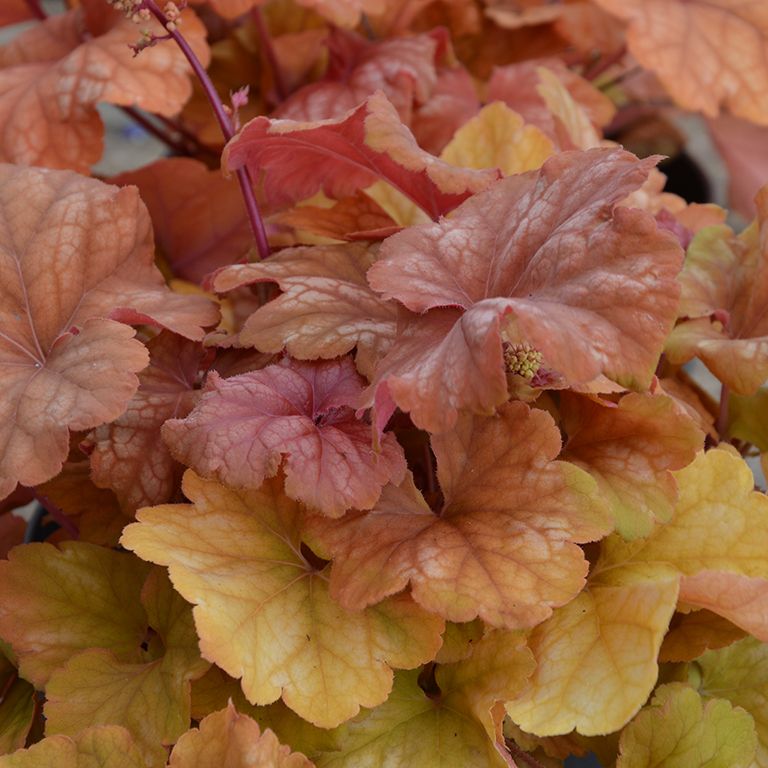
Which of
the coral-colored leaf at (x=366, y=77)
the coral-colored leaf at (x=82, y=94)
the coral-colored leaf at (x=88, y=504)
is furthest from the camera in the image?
the coral-colored leaf at (x=366, y=77)

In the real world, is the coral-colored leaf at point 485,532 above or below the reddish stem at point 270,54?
below

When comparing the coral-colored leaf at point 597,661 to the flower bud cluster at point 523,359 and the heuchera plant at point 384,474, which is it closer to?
the heuchera plant at point 384,474

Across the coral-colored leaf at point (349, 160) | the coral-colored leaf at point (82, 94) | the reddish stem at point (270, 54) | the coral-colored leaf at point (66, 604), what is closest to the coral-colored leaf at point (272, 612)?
the coral-colored leaf at point (66, 604)

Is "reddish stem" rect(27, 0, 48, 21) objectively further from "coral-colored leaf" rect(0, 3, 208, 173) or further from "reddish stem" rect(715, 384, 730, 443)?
"reddish stem" rect(715, 384, 730, 443)

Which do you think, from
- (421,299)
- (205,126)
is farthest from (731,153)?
(421,299)

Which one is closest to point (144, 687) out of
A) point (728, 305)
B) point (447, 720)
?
point (447, 720)

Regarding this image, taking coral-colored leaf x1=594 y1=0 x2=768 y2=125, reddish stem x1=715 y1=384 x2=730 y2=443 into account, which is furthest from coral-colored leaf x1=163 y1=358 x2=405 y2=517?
coral-colored leaf x1=594 y1=0 x2=768 y2=125

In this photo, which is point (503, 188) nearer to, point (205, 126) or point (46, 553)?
point (46, 553)
